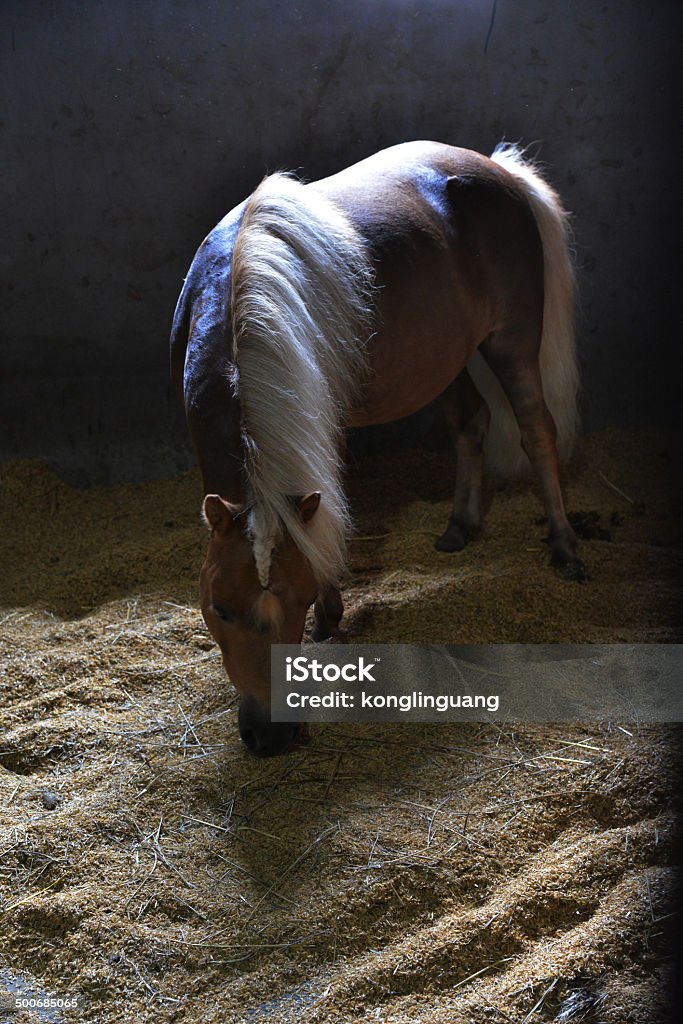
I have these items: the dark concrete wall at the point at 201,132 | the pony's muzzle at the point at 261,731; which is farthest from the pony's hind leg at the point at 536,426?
the pony's muzzle at the point at 261,731

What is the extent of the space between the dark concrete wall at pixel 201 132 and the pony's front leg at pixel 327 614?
1.63 m

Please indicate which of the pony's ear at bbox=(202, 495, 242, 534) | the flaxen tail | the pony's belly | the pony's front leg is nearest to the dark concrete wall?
the flaxen tail

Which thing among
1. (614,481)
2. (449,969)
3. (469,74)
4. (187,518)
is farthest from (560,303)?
(449,969)

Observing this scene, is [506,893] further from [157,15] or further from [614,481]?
[157,15]

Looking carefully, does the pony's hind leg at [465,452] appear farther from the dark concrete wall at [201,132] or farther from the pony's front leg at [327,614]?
the dark concrete wall at [201,132]

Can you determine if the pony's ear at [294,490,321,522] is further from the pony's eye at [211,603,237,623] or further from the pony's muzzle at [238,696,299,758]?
the pony's muzzle at [238,696,299,758]

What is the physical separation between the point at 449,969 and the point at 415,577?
163cm

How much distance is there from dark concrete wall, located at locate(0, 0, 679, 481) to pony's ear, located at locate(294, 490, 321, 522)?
7.15 ft

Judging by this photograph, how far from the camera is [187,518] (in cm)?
382

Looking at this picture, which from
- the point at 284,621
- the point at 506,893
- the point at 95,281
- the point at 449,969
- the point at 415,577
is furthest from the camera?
the point at 95,281

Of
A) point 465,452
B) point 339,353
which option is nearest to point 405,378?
point 339,353

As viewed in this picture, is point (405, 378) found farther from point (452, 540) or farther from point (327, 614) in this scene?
point (452, 540)

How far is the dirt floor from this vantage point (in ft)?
5.54

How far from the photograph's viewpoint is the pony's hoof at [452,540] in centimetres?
345
